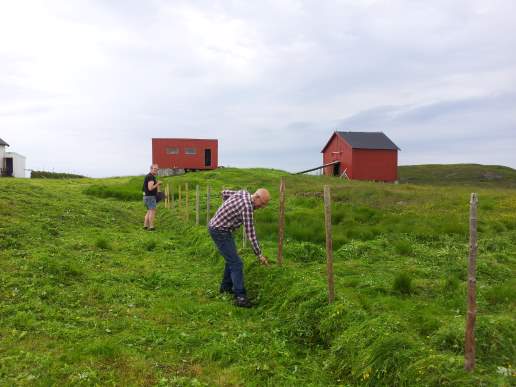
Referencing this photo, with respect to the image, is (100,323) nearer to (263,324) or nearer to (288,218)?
(263,324)

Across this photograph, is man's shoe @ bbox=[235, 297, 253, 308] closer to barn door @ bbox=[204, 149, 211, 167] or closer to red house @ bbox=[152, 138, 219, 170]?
red house @ bbox=[152, 138, 219, 170]

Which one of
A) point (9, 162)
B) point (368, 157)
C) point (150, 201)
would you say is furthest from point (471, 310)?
point (9, 162)

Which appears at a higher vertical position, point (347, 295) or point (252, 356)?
point (347, 295)

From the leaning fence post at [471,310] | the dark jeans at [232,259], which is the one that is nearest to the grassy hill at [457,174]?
the dark jeans at [232,259]

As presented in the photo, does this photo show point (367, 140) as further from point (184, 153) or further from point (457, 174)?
point (457, 174)

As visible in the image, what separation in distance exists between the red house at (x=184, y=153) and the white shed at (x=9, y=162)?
15.4 m

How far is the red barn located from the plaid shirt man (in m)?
39.7

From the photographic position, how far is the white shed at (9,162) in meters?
48.6

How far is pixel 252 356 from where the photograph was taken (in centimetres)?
521

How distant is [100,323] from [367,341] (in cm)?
357

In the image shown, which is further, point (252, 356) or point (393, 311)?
point (393, 311)

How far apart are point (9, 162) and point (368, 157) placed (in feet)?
129

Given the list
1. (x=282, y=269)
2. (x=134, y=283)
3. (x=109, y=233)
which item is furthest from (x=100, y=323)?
(x=109, y=233)

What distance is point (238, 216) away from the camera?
725cm
